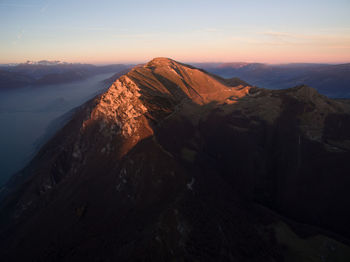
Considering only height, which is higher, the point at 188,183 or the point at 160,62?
the point at 160,62

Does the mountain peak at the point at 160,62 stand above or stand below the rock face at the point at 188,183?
above

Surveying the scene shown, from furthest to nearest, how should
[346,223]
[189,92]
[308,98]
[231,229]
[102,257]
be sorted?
[189,92] → [308,98] → [346,223] → [231,229] → [102,257]

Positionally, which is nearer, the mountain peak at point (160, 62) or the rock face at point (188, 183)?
the rock face at point (188, 183)

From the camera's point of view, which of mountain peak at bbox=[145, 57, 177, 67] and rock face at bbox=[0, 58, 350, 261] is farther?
mountain peak at bbox=[145, 57, 177, 67]

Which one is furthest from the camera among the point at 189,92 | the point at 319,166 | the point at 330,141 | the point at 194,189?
the point at 189,92

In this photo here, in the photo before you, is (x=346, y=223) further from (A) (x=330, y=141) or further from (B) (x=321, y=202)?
(A) (x=330, y=141)

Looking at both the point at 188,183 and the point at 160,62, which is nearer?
the point at 188,183

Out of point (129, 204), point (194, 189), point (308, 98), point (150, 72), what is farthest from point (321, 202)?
point (150, 72)

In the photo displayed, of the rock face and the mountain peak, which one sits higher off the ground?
the mountain peak
